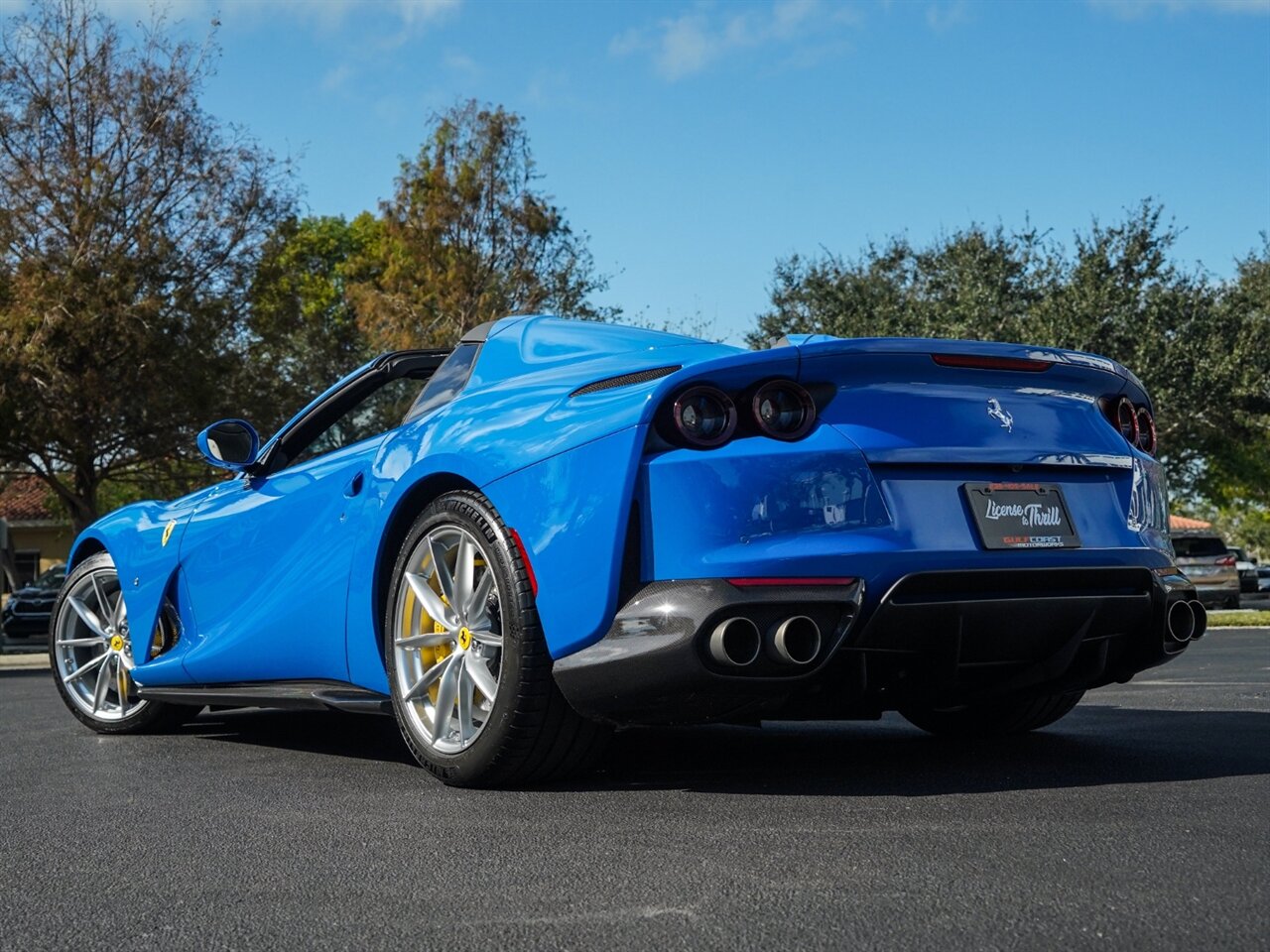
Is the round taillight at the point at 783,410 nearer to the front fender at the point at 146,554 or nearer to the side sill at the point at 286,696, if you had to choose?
the side sill at the point at 286,696

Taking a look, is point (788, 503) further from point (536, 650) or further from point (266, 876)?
point (266, 876)

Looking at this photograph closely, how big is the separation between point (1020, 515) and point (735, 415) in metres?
0.82

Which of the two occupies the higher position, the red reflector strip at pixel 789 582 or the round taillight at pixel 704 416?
the round taillight at pixel 704 416

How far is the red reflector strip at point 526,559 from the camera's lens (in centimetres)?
404

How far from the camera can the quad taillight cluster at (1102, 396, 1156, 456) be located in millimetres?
4547

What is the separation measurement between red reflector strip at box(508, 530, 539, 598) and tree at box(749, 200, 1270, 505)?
100ft

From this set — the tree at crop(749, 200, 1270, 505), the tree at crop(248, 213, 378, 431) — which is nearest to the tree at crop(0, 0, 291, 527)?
the tree at crop(248, 213, 378, 431)

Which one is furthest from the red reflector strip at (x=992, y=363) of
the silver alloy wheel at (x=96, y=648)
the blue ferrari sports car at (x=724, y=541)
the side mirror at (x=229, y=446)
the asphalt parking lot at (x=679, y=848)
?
the silver alloy wheel at (x=96, y=648)

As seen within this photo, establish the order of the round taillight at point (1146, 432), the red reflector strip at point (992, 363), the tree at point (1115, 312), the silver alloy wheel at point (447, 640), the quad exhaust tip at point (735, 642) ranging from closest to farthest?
1. the quad exhaust tip at point (735, 642)
2. the red reflector strip at point (992, 363)
3. the silver alloy wheel at point (447, 640)
4. the round taillight at point (1146, 432)
5. the tree at point (1115, 312)

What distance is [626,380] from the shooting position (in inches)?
159

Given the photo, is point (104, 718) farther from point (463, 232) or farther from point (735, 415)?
point (463, 232)

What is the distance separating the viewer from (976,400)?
413 centimetres

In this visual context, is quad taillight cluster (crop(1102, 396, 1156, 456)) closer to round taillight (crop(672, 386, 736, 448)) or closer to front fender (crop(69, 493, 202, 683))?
round taillight (crop(672, 386, 736, 448))

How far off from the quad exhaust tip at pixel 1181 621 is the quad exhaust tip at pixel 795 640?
3.85 feet
